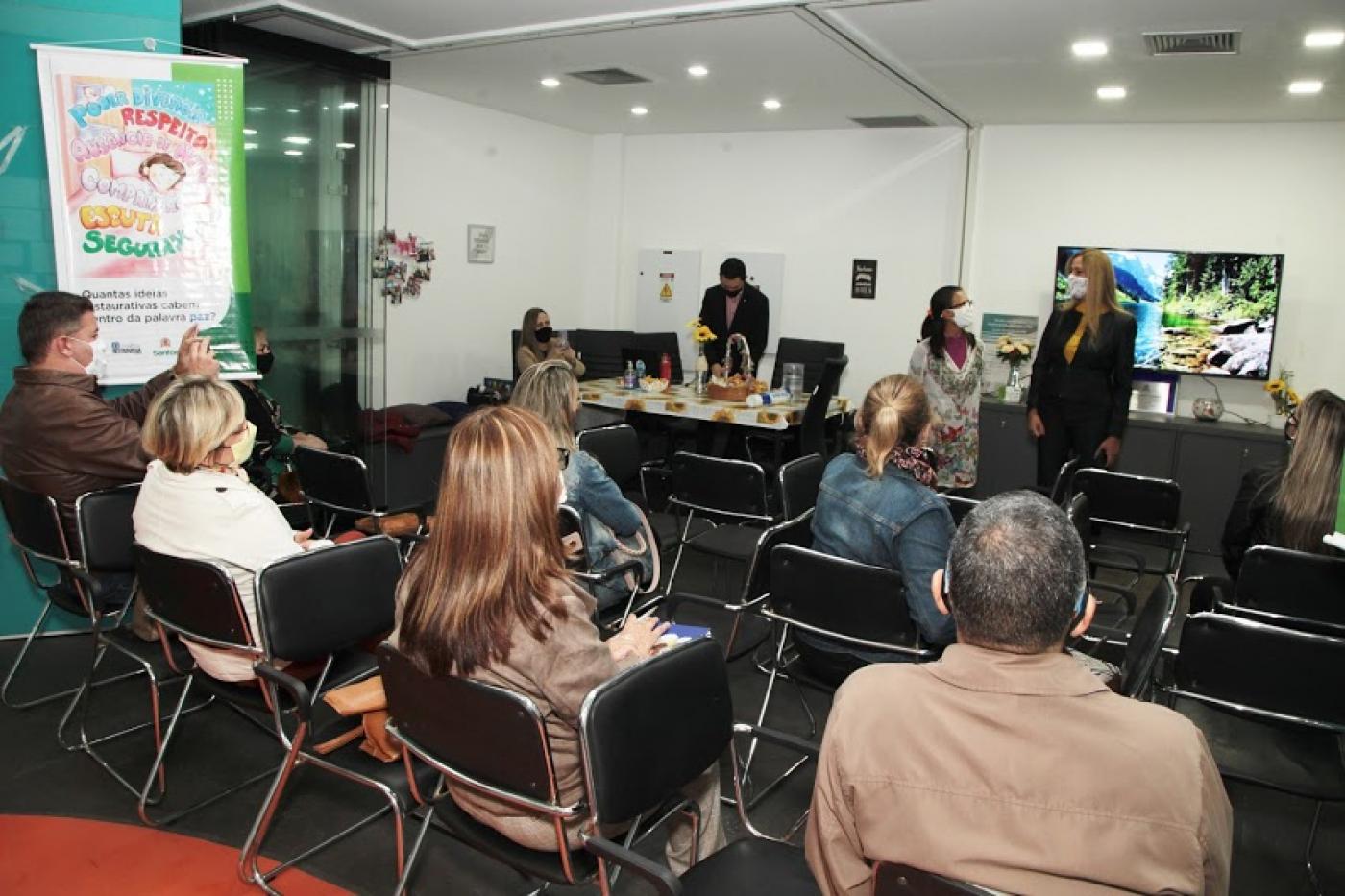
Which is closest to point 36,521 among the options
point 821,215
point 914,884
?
point 914,884

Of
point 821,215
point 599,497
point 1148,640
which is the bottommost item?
point 1148,640

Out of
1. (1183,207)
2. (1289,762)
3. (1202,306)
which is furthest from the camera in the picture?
(1183,207)

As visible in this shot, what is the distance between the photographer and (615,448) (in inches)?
187

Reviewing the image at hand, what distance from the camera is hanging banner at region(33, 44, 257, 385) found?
3979 millimetres

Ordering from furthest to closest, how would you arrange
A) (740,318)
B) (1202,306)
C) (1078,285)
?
1. (740,318)
2. (1202,306)
3. (1078,285)

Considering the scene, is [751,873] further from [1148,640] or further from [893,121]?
[893,121]

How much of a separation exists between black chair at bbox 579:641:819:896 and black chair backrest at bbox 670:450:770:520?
239cm

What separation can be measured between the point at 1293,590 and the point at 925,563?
1.37 metres

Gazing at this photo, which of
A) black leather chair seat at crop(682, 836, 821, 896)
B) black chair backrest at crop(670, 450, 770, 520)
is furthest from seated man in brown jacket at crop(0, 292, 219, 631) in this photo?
black leather chair seat at crop(682, 836, 821, 896)

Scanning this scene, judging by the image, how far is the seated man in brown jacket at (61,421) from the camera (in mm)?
3576

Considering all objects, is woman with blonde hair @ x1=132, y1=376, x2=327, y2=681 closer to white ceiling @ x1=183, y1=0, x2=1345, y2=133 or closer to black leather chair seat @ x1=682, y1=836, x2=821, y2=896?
black leather chair seat @ x1=682, y1=836, x2=821, y2=896

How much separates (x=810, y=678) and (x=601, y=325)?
7.19 metres

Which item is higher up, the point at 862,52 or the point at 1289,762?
the point at 862,52

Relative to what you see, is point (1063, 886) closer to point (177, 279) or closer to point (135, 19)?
point (177, 279)
